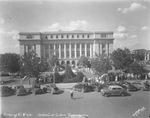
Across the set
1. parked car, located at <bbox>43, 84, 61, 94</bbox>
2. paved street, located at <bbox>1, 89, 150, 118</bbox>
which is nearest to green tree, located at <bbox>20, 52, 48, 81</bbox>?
parked car, located at <bbox>43, 84, 61, 94</bbox>

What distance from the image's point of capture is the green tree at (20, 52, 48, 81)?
3.86m

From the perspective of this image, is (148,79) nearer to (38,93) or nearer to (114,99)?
(114,99)

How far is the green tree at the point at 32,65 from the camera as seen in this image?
386 cm

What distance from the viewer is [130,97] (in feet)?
11.7

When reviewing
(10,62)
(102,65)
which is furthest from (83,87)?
(10,62)

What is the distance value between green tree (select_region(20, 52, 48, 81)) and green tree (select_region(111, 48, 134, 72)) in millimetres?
3186

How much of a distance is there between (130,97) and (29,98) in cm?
342

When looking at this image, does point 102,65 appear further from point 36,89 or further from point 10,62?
point 10,62

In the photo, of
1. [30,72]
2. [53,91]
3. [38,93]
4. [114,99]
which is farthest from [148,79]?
[30,72]

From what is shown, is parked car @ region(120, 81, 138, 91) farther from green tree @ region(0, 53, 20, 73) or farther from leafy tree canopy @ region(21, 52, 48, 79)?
green tree @ region(0, 53, 20, 73)

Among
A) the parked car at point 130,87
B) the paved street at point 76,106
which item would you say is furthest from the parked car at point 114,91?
the parked car at point 130,87

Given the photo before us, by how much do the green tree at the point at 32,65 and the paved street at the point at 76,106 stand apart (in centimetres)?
90

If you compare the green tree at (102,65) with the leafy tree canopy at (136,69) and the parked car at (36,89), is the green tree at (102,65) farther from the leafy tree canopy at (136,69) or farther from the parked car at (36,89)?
the parked car at (36,89)

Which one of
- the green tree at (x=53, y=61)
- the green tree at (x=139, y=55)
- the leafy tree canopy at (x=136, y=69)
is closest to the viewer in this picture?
the green tree at (x=139, y=55)
